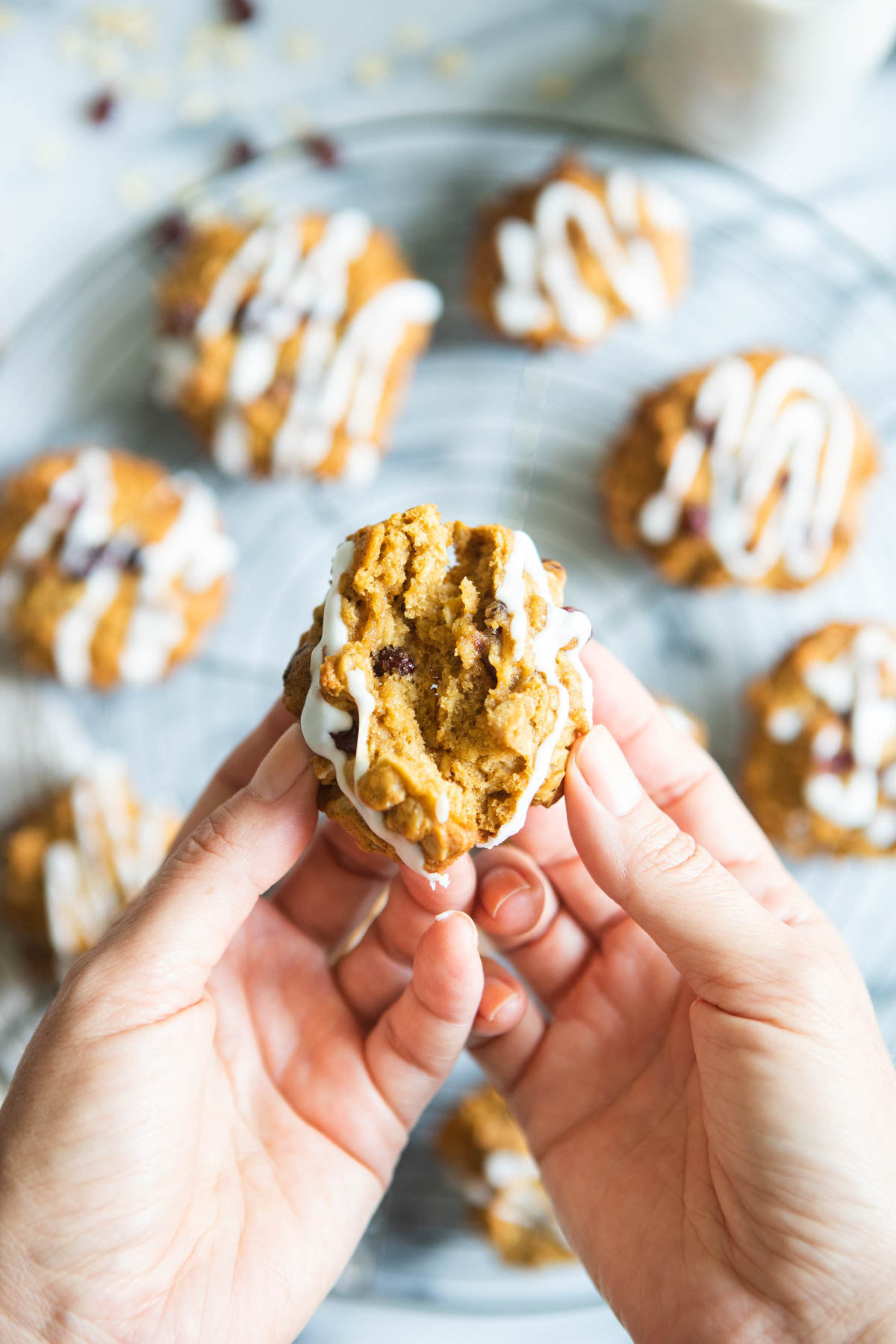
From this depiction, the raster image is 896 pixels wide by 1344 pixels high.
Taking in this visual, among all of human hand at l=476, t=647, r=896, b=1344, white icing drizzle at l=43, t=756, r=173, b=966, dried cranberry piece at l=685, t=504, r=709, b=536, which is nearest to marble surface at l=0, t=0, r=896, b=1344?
dried cranberry piece at l=685, t=504, r=709, b=536

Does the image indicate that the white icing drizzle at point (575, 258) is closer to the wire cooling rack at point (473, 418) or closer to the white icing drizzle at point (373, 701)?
the wire cooling rack at point (473, 418)

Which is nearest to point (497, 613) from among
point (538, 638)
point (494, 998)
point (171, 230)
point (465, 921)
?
point (538, 638)

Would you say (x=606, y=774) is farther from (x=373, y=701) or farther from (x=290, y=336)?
(x=290, y=336)

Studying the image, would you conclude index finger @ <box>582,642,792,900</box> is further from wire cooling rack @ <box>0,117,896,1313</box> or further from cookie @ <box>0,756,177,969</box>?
cookie @ <box>0,756,177,969</box>

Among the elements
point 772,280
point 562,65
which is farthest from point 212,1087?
point 562,65

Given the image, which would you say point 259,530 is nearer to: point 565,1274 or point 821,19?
point 821,19

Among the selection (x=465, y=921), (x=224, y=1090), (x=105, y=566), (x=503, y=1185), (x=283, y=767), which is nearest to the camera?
(x=283, y=767)
